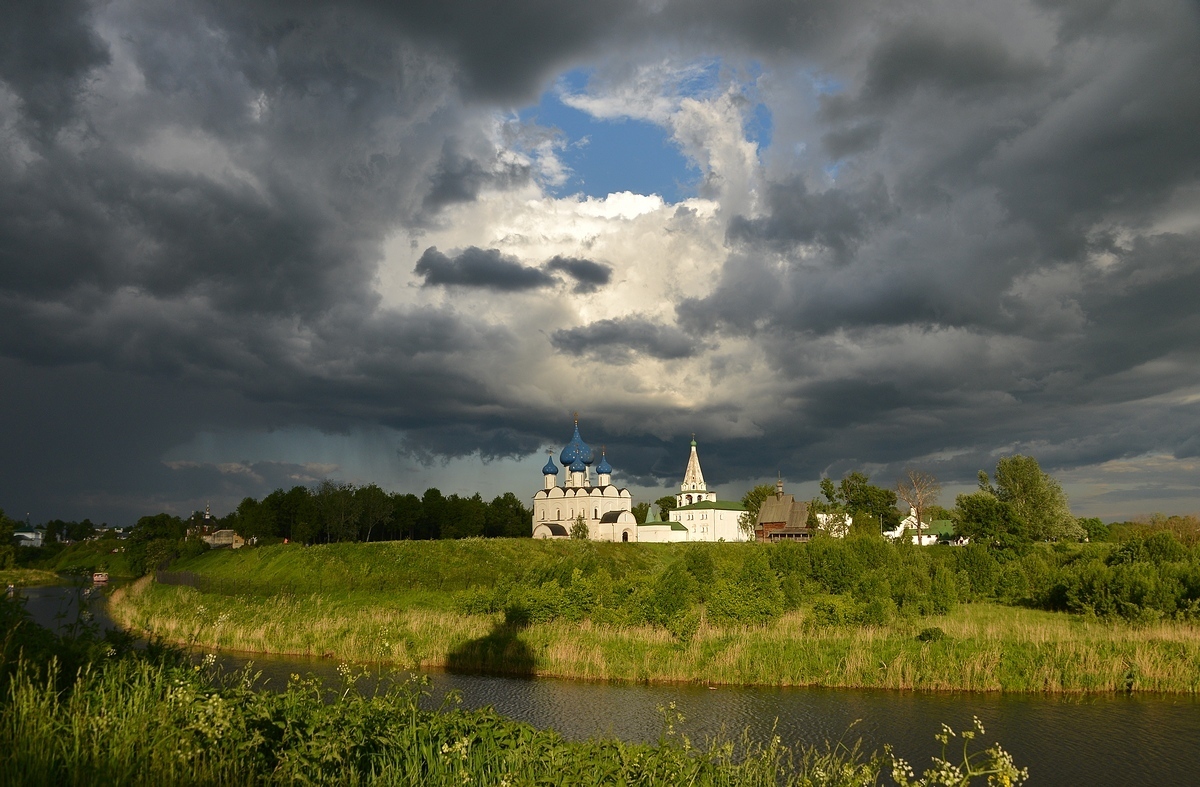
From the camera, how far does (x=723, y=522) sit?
358 ft

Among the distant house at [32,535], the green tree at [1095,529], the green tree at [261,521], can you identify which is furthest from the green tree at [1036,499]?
the distant house at [32,535]

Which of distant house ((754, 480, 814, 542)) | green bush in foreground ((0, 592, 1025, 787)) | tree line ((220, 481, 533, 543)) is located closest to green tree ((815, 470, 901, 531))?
distant house ((754, 480, 814, 542))

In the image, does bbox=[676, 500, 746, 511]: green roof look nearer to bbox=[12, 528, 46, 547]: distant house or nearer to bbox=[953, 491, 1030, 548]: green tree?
bbox=[953, 491, 1030, 548]: green tree

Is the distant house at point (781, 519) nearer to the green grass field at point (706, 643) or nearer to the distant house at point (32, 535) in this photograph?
the green grass field at point (706, 643)

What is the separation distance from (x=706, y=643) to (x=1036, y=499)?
67132mm

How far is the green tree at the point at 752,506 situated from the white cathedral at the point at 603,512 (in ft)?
3.79

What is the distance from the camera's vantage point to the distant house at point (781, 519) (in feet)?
341

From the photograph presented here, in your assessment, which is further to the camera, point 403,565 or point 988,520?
point 988,520

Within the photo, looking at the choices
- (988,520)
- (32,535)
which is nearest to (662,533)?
(988,520)

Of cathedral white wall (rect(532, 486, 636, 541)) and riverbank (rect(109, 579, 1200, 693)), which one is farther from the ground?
cathedral white wall (rect(532, 486, 636, 541))

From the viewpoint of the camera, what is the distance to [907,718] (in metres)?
19.2

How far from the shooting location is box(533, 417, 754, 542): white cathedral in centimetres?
9775

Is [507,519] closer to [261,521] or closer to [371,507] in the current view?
[371,507]

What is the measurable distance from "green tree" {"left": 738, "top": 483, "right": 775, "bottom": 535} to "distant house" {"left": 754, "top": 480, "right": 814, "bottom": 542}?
57.0 inches
